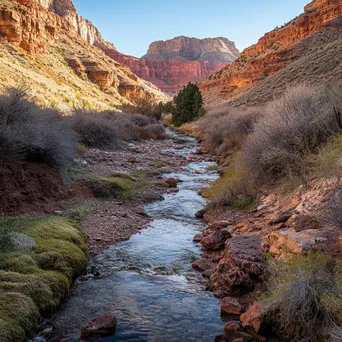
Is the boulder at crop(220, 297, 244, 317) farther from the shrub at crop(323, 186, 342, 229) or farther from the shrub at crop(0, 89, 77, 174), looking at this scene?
the shrub at crop(0, 89, 77, 174)

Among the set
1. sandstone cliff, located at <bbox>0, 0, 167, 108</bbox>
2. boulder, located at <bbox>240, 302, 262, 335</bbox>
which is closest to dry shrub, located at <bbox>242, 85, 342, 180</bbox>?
boulder, located at <bbox>240, 302, 262, 335</bbox>

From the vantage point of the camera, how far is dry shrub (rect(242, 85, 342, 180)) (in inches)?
341

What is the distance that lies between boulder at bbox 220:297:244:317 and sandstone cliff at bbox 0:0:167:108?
21.1m

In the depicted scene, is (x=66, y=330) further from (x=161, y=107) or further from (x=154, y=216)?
(x=161, y=107)

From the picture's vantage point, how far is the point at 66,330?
4336 millimetres

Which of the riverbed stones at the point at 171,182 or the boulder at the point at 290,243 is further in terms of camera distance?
the riverbed stones at the point at 171,182

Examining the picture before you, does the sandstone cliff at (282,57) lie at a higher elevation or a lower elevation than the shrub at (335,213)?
higher

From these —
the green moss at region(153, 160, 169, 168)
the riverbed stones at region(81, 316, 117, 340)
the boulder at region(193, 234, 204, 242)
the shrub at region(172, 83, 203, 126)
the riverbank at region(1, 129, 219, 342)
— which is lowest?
the riverbed stones at region(81, 316, 117, 340)

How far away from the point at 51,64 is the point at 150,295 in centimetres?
5065

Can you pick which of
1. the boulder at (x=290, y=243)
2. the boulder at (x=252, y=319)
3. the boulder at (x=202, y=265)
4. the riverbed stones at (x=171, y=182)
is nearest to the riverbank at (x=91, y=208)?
the riverbed stones at (x=171, y=182)

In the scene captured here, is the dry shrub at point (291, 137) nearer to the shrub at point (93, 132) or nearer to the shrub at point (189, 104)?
the shrub at point (93, 132)

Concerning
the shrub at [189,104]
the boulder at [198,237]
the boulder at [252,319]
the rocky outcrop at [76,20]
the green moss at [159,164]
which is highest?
the rocky outcrop at [76,20]

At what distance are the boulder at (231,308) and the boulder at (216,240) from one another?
6.75ft

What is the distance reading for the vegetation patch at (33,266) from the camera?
13.8ft
